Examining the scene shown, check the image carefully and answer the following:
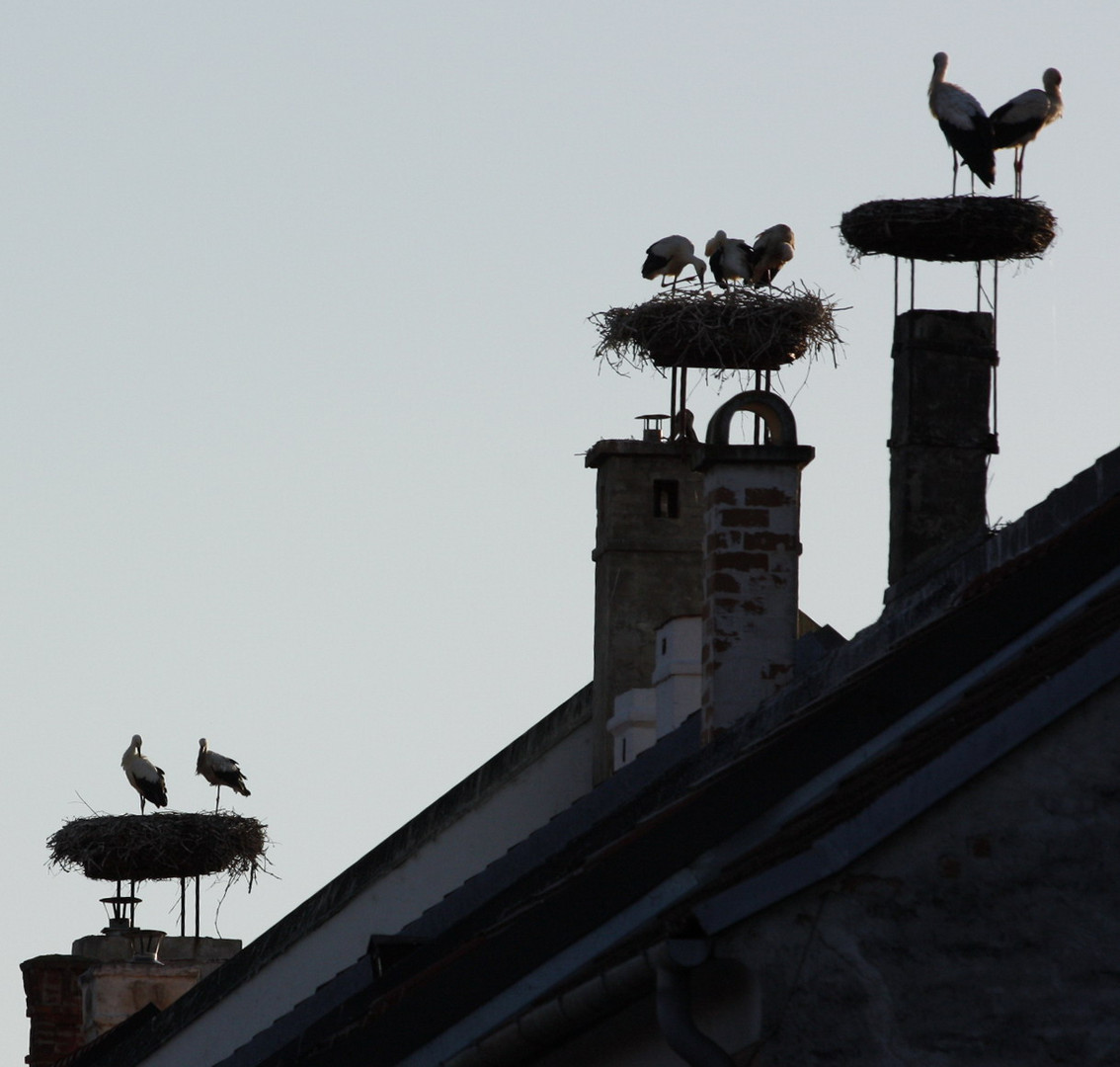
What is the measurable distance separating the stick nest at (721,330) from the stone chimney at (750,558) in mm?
6394

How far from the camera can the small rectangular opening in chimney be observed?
14.3 m

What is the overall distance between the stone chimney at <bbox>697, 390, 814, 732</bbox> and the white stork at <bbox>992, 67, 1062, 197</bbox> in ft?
13.6

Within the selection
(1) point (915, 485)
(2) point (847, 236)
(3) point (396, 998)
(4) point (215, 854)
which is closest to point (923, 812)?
(3) point (396, 998)

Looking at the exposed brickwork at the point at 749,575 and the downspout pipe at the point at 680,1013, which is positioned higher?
the exposed brickwork at the point at 749,575

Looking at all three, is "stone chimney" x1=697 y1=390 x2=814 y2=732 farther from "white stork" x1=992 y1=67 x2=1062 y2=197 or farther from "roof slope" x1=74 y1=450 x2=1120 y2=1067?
"white stork" x1=992 y1=67 x2=1062 y2=197

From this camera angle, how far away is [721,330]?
17625mm

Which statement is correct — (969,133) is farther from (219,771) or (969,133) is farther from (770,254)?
(219,771)

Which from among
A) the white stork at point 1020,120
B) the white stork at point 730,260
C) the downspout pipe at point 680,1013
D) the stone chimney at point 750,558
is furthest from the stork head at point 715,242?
the downspout pipe at point 680,1013

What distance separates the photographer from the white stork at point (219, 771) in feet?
81.7

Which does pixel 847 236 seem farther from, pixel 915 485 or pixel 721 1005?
pixel 721 1005

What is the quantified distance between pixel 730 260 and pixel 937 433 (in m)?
10.1

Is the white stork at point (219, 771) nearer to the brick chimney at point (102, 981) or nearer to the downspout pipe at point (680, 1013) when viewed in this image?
the brick chimney at point (102, 981)

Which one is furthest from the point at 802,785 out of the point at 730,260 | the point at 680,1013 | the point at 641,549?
the point at 730,260

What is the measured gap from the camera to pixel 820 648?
10.9 m
